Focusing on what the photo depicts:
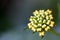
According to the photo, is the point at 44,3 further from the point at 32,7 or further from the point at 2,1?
the point at 2,1

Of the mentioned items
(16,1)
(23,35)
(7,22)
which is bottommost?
(23,35)

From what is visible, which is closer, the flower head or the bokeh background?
the flower head

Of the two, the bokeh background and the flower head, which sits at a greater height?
the bokeh background

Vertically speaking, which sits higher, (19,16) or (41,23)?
(19,16)

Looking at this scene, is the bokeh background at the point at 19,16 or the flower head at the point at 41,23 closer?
the flower head at the point at 41,23

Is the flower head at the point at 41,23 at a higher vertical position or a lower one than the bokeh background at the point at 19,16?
lower

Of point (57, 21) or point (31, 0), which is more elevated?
point (31, 0)

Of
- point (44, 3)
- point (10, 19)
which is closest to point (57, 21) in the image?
point (44, 3)

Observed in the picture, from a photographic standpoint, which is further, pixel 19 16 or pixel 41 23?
pixel 19 16
